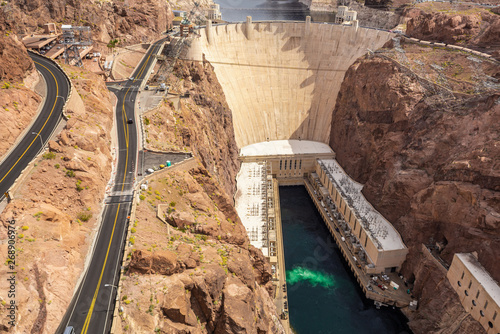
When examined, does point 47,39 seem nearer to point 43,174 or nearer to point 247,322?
point 43,174

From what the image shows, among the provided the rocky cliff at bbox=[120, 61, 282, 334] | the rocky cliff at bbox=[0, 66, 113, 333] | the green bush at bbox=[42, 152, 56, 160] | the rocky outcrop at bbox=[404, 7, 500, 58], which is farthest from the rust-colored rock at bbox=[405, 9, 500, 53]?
the green bush at bbox=[42, 152, 56, 160]

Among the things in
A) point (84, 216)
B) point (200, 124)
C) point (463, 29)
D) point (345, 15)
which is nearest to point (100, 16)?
point (200, 124)

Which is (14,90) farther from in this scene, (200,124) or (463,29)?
(463,29)

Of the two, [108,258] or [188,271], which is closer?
[188,271]

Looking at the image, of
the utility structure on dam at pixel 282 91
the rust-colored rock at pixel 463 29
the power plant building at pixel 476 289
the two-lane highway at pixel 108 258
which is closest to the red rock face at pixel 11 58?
the two-lane highway at pixel 108 258

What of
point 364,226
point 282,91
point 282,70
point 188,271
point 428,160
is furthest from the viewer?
point 282,70

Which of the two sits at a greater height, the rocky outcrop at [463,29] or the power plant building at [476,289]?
the rocky outcrop at [463,29]

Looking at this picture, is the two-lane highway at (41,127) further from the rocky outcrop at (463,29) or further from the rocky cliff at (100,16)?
the rocky outcrop at (463,29)
